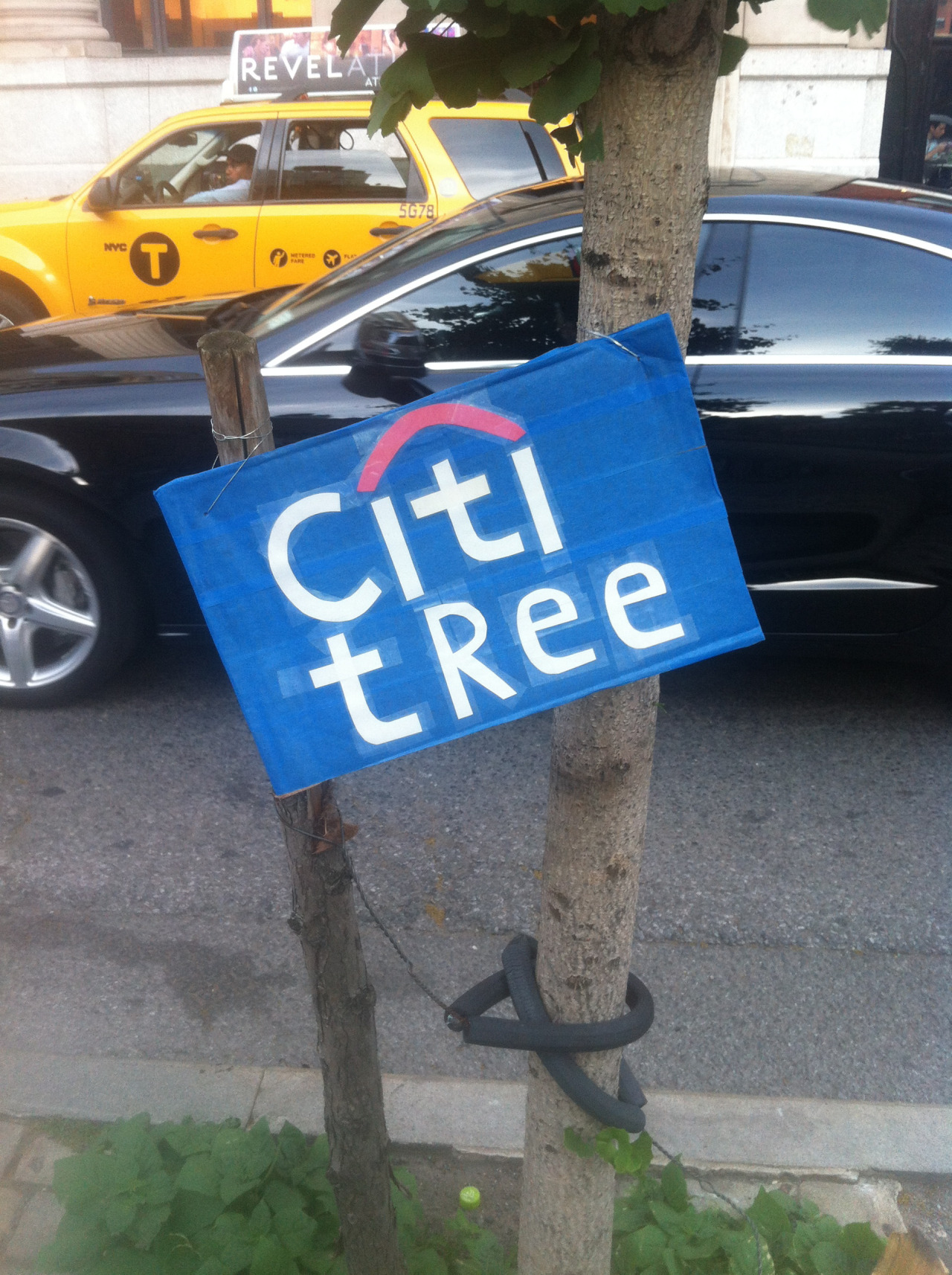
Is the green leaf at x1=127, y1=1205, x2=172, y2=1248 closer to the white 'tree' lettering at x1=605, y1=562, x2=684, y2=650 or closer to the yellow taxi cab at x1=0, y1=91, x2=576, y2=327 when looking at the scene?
the white 'tree' lettering at x1=605, y1=562, x2=684, y2=650

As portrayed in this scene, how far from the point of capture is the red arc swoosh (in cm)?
134

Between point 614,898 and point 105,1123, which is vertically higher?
point 614,898

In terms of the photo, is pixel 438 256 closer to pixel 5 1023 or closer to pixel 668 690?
pixel 668 690

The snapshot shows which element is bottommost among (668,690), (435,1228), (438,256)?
(668,690)

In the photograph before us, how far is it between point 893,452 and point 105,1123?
2838 millimetres

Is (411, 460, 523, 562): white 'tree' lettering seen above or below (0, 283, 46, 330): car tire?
above

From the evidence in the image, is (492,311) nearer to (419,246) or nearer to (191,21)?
(419,246)

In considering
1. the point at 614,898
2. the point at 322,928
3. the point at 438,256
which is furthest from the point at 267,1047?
the point at 438,256

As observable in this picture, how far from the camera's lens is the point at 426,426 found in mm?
1340

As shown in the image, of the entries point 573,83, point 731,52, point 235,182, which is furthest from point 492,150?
point 573,83

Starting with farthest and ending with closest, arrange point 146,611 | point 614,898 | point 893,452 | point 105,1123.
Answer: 1. point 146,611
2. point 893,452
3. point 105,1123
4. point 614,898

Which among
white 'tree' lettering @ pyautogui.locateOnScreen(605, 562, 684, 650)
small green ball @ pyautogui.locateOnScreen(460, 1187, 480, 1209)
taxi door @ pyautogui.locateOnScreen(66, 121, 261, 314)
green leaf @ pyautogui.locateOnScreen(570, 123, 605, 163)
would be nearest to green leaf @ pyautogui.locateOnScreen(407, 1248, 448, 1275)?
small green ball @ pyautogui.locateOnScreen(460, 1187, 480, 1209)

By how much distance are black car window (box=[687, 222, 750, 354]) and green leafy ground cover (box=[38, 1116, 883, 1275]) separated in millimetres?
2515

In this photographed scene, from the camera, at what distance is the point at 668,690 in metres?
4.22
